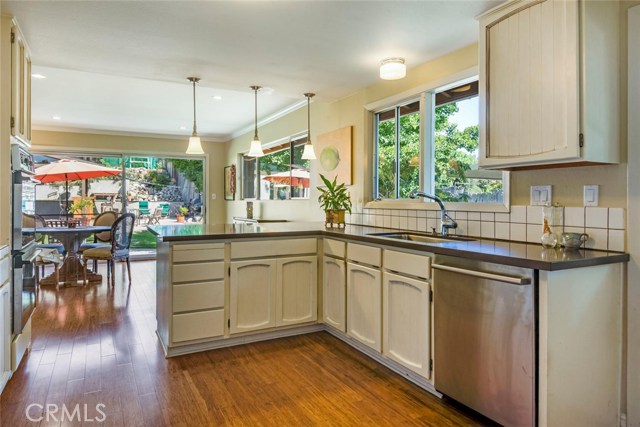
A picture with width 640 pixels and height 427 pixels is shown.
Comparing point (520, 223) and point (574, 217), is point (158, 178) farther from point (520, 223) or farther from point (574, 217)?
point (574, 217)

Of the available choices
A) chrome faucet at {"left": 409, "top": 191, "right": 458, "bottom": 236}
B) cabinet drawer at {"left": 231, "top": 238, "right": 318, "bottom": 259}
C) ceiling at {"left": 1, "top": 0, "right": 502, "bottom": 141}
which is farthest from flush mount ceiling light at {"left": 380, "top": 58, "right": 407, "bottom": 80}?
cabinet drawer at {"left": 231, "top": 238, "right": 318, "bottom": 259}

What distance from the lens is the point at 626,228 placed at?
1848 millimetres

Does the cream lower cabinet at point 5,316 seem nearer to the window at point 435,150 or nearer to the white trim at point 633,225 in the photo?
the window at point 435,150

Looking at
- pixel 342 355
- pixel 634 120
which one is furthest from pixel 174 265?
pixel 634 120

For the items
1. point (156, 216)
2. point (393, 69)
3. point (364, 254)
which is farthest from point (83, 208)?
point (393, 69)

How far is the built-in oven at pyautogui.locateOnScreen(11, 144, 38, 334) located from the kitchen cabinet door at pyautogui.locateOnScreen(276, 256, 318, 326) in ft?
5.40

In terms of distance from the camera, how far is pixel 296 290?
311 cm

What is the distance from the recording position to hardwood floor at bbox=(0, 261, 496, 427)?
6.43ft

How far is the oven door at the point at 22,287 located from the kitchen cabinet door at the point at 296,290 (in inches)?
64.6

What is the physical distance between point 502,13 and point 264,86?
2.17 m

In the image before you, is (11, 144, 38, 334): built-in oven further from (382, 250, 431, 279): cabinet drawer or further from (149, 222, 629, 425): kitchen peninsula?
(382, 250, 431, 279): cabinet drawer

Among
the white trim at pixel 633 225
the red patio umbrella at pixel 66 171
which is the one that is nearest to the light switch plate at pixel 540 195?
the white trim at pixel 633 225

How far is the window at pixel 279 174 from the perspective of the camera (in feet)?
16.6

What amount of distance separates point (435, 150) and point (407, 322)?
139 cm
